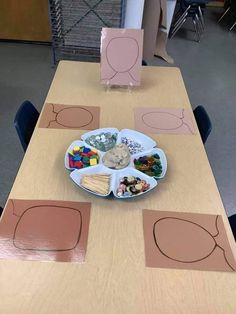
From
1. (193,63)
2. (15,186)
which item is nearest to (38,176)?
(15,186)

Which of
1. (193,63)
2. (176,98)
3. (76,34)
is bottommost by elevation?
(193,63)

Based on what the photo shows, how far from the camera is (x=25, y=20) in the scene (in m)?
3.63

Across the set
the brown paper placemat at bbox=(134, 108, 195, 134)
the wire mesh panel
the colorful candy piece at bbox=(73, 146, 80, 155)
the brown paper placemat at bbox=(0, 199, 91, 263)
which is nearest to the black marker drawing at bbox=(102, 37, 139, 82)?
the brown paper placemat at bbox=(134, 108, 195, 134)

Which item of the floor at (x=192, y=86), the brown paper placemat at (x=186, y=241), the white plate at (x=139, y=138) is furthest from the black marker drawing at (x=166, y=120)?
the floor at (x=192, y=86)

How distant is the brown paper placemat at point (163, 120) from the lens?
4.14ft

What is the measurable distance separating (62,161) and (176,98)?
72 cm

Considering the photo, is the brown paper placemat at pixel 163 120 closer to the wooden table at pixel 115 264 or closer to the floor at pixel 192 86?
the wooden table at pixel 115 264

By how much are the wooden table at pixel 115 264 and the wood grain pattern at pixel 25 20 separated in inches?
113

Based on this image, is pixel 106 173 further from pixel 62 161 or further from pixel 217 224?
pixel 217 224

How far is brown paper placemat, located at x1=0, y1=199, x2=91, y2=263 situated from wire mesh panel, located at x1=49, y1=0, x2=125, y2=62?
2.51m

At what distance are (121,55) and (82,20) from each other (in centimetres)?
183

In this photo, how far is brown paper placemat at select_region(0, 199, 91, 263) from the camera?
0.78 m

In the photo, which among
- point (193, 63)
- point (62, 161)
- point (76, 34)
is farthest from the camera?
point (193, 63)

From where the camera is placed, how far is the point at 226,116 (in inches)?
105
